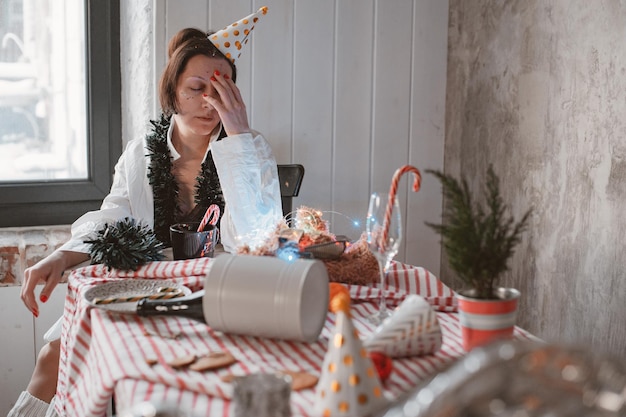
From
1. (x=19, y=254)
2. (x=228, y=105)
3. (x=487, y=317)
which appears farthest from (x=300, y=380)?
(x=19, y=254)

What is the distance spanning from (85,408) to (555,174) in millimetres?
1721

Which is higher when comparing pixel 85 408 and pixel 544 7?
pixel 544 7

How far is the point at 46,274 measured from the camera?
1.86m

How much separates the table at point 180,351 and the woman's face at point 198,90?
0.82 metres

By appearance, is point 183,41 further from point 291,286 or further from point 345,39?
Answer: point 291,286

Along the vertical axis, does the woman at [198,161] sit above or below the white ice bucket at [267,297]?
above

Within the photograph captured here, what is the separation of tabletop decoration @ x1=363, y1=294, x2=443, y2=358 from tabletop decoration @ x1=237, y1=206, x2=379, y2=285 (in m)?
0.38

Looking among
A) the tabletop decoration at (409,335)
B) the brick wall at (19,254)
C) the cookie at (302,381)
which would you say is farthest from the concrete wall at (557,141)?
the brick wall at (19,254)

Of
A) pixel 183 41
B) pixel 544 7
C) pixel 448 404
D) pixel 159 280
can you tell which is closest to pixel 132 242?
pixel 159 280

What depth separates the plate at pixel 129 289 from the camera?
149 centimetres

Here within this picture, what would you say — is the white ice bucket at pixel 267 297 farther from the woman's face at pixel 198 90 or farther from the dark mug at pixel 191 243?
the woman's face at pixel 198 90

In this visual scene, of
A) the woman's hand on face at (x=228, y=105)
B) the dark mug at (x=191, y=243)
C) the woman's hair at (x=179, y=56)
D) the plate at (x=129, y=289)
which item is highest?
the woman's hair at (x=179, y=56)

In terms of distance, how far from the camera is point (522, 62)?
2.66 meters

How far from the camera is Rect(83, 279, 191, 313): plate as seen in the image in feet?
4.87
